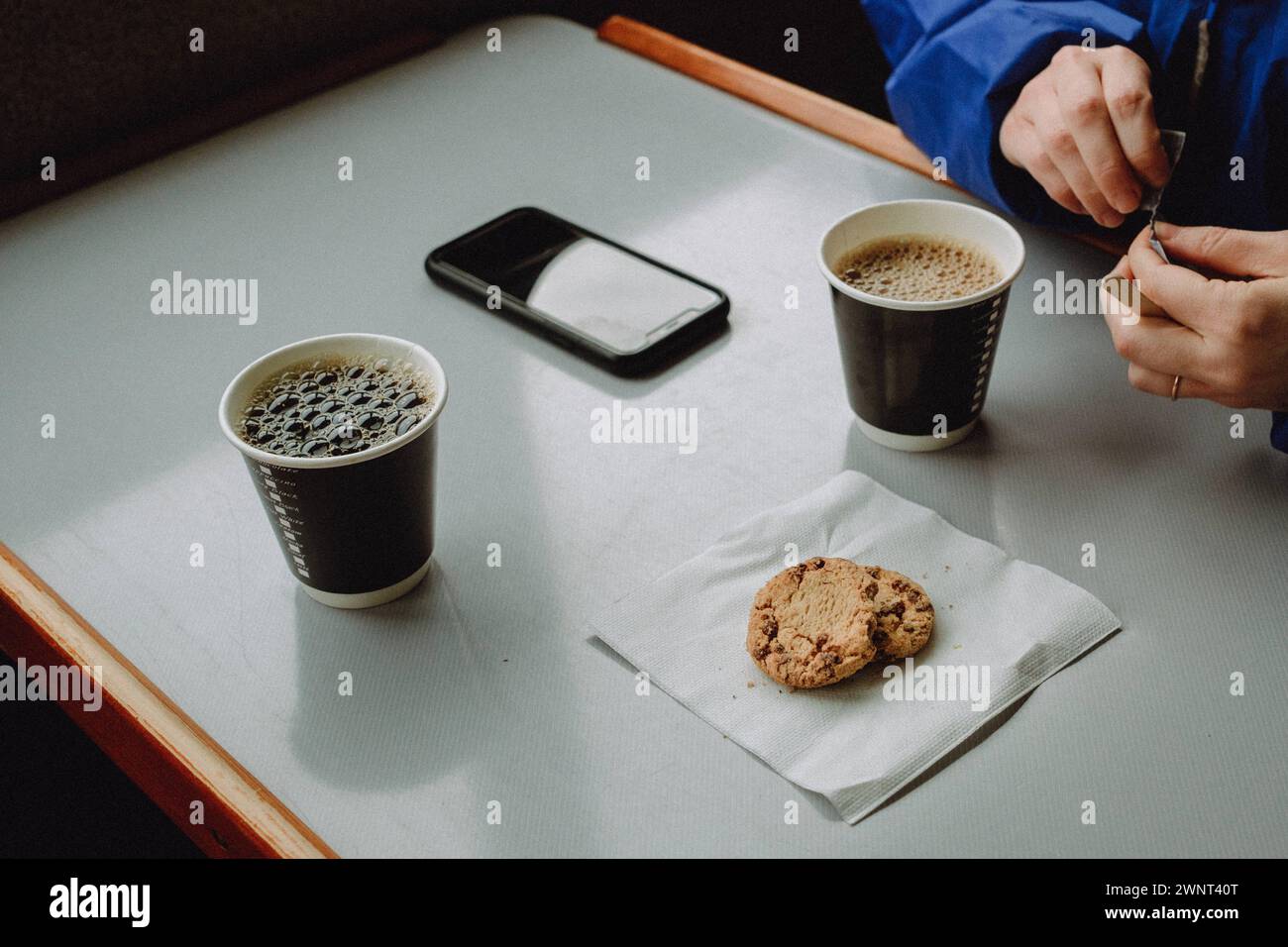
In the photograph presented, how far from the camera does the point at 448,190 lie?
1295 mm

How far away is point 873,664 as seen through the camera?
2.49 feet

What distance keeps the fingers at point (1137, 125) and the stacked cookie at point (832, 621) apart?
0.44 m

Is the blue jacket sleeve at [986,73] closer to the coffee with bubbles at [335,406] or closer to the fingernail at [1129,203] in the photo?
the fingernail at [1129,203]

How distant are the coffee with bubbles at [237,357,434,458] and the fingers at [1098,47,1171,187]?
2.01ft

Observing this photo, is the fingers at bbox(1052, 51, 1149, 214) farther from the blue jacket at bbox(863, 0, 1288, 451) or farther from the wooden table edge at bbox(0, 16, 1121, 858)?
the wooden table edge at bbox(0, 16, 1121, 858)

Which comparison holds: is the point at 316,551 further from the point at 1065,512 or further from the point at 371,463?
the point at 1065,512

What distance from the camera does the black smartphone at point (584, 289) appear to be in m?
1.04

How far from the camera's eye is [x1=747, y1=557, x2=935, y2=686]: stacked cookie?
74 cm

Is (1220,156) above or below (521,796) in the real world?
above

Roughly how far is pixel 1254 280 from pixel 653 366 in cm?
47

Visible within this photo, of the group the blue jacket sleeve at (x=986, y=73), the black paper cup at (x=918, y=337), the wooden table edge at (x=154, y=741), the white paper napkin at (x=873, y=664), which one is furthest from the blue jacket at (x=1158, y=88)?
the wooden table edge at (x=154, y=741)

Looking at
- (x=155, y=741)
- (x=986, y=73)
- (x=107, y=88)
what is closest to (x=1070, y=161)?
(x=986, y=73)
